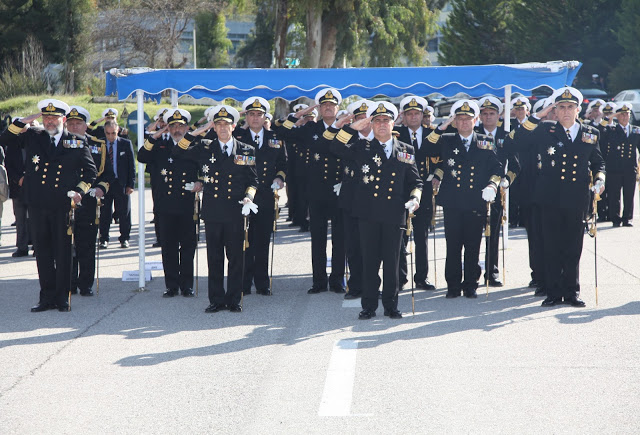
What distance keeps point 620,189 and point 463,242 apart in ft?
21.8

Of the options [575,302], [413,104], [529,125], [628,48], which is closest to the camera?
[575,302]

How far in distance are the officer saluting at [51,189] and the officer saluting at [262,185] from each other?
185cm

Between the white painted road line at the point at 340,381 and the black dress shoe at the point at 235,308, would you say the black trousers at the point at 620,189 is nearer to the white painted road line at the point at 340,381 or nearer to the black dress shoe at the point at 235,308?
the black dress shoe at the point at 235,308

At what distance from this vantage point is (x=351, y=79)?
10375 millimetres

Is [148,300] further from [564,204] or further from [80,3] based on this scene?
[80,3]

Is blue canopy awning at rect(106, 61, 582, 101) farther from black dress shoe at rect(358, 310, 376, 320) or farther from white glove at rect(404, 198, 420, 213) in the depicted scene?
black dress shoe at rect(358, 310, 376, 320)

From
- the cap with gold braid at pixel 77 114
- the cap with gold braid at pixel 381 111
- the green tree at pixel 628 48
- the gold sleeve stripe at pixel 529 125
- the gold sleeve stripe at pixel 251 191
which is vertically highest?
the green tree at pixel 628 48

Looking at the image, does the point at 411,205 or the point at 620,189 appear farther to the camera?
the point at 620,189

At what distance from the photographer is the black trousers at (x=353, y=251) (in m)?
9.29

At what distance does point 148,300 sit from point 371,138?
306 centimetres

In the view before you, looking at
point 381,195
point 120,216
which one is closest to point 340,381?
point 381,195

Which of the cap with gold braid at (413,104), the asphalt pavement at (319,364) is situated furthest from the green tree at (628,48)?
the cap with gold braid at (413,104)

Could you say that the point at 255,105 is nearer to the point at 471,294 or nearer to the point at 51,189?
the point at 51,189

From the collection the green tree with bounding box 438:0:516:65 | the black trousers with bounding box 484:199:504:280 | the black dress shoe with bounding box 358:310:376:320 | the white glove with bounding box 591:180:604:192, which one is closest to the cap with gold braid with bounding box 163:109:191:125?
the black dress shoe with bounding box 358:310:376:320
